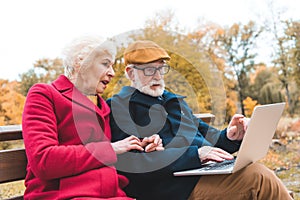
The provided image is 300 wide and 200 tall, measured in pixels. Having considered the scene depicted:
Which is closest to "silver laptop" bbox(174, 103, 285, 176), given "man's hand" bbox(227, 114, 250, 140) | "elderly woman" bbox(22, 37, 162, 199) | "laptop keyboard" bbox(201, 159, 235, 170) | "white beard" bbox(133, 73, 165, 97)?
"laptop keyboard" bbox(201, 159, 235, 170)

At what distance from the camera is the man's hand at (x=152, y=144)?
5.59ft

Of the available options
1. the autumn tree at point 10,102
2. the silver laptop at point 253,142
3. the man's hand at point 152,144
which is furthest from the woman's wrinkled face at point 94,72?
the autumn tree at point 10,102

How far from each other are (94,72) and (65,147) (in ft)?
1.22

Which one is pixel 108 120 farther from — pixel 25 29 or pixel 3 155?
pixel 25 29

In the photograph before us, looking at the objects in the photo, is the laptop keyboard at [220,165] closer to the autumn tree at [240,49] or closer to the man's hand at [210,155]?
the man's hand at [210,155]

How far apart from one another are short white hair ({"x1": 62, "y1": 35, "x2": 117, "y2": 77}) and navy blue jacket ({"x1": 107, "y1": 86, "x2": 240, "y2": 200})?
0.86 ft

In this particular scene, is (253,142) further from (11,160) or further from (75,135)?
(11,160)

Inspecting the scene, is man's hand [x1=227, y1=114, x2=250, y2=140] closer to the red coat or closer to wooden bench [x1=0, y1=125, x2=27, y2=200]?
the red coat

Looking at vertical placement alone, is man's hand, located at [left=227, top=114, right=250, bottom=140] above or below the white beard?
below

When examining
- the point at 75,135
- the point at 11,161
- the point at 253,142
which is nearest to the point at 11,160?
the point at 11,161

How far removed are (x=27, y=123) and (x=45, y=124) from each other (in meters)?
0.06

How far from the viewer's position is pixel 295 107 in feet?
19.6

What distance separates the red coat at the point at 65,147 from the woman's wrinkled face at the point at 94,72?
6cm

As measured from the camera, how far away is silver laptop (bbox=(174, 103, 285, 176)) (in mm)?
1511
